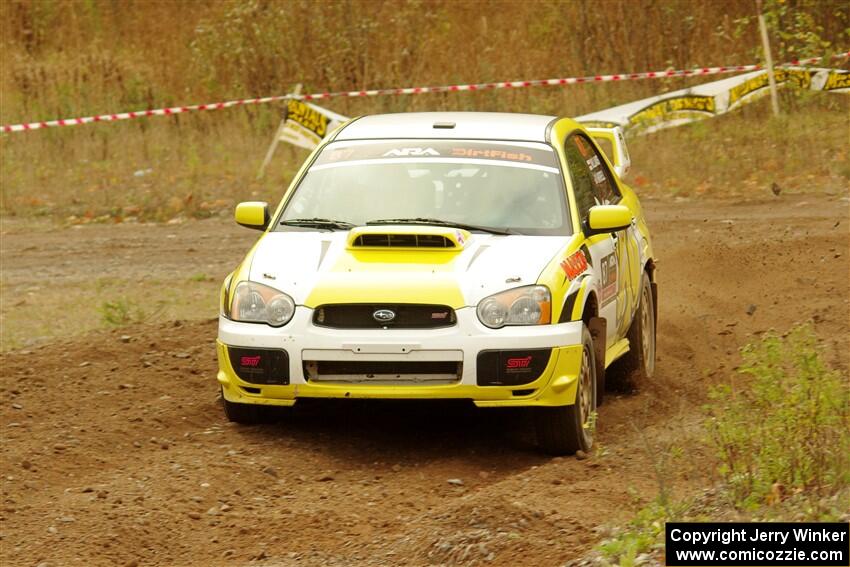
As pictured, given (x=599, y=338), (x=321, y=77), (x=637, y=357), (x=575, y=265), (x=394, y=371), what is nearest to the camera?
(x=394, y=371)

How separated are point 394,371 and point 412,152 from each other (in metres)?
1.70

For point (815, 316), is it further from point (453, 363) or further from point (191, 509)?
point (191, 509)

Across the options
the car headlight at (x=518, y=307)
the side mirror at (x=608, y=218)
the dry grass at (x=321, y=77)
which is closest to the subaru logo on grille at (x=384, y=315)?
the car headlight at (x=518, y=307)

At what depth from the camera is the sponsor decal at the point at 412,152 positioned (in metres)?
8.50

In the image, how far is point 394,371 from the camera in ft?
23.9

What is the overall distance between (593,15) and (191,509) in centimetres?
1942

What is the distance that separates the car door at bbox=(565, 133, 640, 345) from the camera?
27.0ft

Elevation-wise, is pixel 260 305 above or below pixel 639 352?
above

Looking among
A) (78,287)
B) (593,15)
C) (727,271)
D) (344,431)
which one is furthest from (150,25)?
(344,431)

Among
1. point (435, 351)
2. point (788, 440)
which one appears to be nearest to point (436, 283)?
point (435, 351)

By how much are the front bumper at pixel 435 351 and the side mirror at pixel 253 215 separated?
1101 millimetres

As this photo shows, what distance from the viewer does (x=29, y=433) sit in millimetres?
8070

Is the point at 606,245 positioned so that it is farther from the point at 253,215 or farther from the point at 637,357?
the point at 253,215

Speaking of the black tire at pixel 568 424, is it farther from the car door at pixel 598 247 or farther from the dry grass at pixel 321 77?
the dry grass at pixel 321 77
